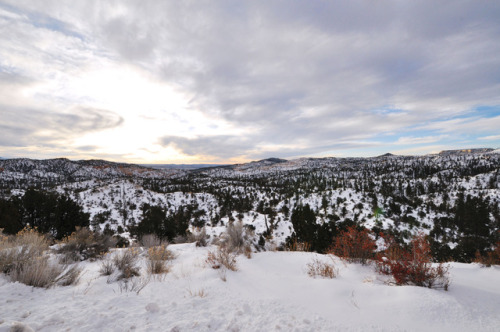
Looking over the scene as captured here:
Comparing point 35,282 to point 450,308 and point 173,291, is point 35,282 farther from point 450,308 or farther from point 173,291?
point 450,308

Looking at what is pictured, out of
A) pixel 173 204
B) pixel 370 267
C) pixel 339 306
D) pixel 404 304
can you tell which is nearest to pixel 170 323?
pixel 339 306

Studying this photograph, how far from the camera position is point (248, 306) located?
3.49 meters

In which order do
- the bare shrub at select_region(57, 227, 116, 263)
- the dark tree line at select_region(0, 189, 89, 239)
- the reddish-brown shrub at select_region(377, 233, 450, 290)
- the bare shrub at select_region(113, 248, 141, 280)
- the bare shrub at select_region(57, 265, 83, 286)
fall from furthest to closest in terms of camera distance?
the dark tree line at select_region(0, 189, 89, 239) < the bare shrub at select_region(57, 227, 116, 263) < the bare shrub at select_region(113, 248, 141, 280) < the reddish-brown shrub at select_region(377, 233, 450, 290) < the bare shrub at select_region(57, 265, 83, 286)

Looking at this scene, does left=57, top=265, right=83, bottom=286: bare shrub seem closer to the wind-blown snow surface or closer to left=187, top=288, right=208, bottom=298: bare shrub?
the wind-blown snow surface

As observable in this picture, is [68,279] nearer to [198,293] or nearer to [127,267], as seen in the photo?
[127,267]

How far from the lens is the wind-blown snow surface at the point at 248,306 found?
2.88 meters

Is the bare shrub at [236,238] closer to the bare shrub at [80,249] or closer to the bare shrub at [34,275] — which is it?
the bare shrub at [80,249]

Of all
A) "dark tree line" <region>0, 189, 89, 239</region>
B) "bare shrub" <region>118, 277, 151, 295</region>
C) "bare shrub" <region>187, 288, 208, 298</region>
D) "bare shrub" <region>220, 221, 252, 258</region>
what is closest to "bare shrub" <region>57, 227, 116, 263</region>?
"bare shrub" <region>118, 277, 151, 295</region>

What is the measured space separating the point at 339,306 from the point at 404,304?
3.52ft

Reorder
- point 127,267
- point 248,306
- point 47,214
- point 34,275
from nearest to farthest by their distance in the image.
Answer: point 248,306 → point 34,275 → point 127,267 → point 47,214

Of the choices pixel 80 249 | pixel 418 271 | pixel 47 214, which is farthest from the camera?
pixel 47 214

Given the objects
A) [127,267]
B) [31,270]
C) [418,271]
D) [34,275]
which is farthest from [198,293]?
[418,271]

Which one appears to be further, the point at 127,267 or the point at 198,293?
the point at 127,267

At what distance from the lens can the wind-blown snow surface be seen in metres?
2.88
